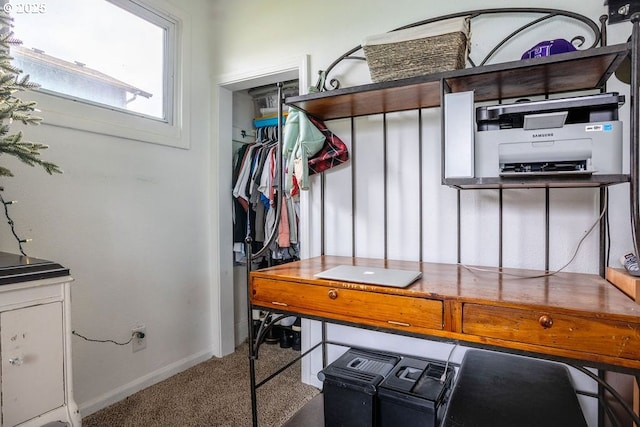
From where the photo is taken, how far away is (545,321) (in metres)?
0.96

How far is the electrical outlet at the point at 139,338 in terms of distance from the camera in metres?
2.03

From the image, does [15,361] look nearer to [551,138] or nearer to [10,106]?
[10,106]

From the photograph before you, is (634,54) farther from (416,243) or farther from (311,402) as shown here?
(311,402)

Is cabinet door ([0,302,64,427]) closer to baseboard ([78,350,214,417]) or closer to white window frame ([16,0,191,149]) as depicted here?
baseboard ([78,350,214,417])

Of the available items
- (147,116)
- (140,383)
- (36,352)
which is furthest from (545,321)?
(147,116)

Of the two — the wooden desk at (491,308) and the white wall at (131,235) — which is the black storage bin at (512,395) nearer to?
the wooden desk at (491,308)

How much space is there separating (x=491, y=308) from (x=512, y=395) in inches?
15.2

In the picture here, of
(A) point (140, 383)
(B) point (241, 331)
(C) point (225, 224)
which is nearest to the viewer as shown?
(A) point (140, 383)

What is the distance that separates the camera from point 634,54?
1.04 metres

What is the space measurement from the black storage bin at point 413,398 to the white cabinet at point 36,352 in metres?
1.09

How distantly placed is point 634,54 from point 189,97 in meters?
2.24

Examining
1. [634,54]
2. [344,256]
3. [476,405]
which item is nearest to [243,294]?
[344,256]

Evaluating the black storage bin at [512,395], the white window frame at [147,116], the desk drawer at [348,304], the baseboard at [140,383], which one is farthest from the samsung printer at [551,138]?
the baseboard at [140,383]

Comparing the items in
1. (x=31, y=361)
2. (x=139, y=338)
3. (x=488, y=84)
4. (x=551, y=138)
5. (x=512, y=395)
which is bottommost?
(x=139, y=338)
